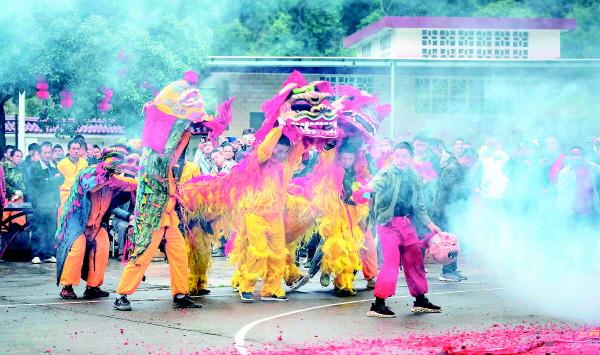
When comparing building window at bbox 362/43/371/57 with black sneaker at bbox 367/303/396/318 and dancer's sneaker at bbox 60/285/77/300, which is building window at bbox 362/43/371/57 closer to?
dancer's sneaker at bbox 60/285/77/300

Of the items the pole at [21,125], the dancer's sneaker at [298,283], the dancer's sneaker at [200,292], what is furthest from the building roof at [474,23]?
the pole at [21,125]

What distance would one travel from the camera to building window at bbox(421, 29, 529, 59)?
19.9 meters

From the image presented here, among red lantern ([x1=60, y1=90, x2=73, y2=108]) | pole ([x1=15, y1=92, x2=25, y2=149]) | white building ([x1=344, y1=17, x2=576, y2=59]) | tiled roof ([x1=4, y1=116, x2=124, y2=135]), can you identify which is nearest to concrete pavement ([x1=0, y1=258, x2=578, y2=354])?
red lantern ([x1=60, y1=90, x2=73, y2=108])

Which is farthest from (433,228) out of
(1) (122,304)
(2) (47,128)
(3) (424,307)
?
(2) (47,128)

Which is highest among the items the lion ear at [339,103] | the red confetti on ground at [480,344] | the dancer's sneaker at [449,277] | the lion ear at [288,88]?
the lion ear at [288,88]

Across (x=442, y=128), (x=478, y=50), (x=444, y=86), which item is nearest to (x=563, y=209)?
(x=478, y=50)

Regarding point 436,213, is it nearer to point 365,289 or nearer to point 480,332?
point 365,289

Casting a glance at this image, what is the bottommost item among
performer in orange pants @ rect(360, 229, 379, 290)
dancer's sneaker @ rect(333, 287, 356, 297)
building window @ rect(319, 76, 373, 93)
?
dancer's sneaker @ rect(333, 287, 356, 297)

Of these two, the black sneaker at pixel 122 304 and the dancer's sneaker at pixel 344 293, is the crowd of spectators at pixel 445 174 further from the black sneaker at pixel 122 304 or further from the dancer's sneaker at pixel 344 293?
the black sneaker at pixel 122 304

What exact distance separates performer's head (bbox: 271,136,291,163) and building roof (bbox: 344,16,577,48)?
17.8 feet

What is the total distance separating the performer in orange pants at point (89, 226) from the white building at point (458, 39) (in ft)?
23.1

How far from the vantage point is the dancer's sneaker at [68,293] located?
31.3ft

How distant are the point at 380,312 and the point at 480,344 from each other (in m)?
1.63

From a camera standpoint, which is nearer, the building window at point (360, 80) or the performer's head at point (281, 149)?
the performer's head at point (281, 149)
